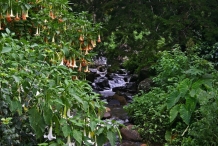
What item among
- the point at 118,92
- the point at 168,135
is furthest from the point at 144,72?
the point at 168,135

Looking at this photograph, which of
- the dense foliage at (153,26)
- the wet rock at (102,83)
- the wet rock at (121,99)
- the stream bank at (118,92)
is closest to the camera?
the stream bank at (118,92)

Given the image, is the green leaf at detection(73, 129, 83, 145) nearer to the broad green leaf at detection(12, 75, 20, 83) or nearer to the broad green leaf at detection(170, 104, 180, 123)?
the broad green leaf at detection(12, 75, 20, 83)

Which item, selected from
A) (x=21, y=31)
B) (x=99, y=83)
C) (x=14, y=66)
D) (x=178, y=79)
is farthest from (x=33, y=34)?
(x=99, y=83)

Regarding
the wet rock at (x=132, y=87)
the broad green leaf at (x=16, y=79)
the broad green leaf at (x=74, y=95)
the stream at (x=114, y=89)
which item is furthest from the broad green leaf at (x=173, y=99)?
the wet rock at (x=132, y=87)

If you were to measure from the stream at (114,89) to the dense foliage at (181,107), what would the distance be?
2.04ft

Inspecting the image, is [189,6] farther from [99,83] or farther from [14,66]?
[14,66]

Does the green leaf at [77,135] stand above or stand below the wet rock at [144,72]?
above

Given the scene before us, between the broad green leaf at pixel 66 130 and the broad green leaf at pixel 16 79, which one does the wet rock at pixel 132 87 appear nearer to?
the broad green leaf at pixel 66 130

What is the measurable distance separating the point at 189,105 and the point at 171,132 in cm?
51

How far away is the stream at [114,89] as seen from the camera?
7005 millimetres

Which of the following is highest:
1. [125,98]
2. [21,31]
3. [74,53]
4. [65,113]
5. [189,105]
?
[21,31]

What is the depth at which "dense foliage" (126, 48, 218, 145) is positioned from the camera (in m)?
3.72

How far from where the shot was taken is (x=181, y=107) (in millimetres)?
4648

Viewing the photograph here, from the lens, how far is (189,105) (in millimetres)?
Result: 4676
